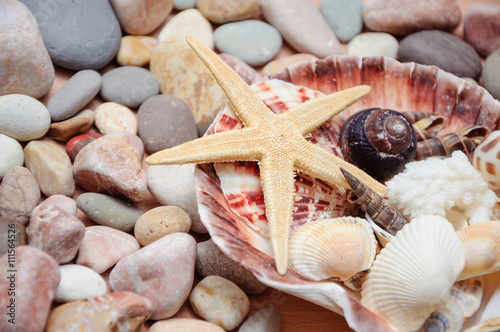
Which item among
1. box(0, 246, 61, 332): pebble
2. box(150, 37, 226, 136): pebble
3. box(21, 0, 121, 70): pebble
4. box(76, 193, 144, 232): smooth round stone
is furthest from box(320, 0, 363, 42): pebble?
box(0, 246, 61, 332): pebble

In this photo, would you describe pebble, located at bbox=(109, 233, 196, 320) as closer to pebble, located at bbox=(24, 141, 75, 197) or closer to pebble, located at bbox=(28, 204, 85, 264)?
pebble, located at bbox=(28, 204, 85, 264)

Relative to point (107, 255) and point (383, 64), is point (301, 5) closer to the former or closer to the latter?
point (383, 64)

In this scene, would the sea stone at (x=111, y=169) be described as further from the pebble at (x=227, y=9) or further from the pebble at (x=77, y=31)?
the pebble at (x=227, y=9)

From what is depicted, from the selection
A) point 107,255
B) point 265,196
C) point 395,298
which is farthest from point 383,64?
point 107,255

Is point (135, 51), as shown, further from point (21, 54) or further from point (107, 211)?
point (107, 211)

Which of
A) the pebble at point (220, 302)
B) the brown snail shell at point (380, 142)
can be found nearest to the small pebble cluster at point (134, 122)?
the pebble at point (220, 302)

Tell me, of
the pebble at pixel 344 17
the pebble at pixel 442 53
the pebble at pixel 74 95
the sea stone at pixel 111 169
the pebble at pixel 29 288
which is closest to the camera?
the pebble at pixel 29 288
